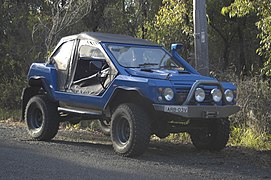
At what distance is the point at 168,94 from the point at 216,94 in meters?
0.85

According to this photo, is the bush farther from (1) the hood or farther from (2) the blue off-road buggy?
(1) the hood

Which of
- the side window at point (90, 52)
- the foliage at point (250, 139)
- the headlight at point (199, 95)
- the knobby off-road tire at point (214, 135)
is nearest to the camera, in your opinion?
the headlight at point (199, 95)

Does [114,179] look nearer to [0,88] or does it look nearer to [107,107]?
[107,107]

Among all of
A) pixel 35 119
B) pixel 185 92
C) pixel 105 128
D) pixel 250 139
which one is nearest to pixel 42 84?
pixel 35 119

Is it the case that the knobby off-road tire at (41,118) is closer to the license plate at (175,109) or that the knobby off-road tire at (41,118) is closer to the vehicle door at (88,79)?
the vehicle door at (88,79)

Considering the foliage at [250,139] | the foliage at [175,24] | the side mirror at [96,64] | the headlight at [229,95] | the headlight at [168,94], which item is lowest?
the foliage at [250,139]

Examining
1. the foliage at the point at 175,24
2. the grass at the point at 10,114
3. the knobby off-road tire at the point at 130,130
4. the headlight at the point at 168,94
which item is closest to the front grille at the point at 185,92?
the headlight at the point at 168,94

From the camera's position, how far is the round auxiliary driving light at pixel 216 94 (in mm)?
8078

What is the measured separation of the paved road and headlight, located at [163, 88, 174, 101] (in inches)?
39.8

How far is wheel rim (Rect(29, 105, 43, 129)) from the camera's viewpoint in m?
10.5

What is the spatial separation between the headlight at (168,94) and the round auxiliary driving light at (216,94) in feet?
2.39

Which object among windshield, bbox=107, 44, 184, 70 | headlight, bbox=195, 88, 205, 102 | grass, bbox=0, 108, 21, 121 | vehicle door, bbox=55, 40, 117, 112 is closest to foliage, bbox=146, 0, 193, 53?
windshield, bbox=107, 44, 184, 70

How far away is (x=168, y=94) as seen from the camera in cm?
781

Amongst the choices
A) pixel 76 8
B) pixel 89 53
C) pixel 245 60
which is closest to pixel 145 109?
pixel 89 53
